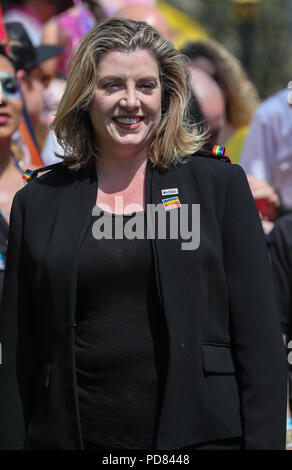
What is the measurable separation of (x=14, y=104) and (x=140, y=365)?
183cm

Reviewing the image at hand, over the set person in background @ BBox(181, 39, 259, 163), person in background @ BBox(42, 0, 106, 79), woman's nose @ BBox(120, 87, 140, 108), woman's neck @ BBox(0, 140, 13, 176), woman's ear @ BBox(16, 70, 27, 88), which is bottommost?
woman's nose @ BBox(120, 87, 140, 108)

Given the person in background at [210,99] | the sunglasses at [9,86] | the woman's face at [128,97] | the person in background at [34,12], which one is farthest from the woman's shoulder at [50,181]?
the person in background at [34,12]

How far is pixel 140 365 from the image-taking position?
2.40 metres

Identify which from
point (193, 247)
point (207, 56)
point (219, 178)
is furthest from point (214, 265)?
point (207, 56)

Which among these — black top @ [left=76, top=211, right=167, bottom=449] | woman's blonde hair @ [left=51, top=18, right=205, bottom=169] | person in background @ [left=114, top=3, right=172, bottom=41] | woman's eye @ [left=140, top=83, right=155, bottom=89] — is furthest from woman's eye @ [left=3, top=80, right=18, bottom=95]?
person in background @ [left=114, top=3, right=172, bottom=41]

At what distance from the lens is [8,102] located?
3809 millimetres

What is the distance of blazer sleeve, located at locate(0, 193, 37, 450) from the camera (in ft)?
8.49

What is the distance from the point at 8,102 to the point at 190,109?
0.92 metres

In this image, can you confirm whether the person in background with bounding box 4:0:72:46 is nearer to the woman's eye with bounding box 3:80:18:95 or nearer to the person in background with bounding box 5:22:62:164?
the person in background with bounding box 5:22:62:164

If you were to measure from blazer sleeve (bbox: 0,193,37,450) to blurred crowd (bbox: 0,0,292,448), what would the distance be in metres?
0.61

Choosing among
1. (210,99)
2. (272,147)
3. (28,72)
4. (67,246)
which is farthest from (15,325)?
(272,147)

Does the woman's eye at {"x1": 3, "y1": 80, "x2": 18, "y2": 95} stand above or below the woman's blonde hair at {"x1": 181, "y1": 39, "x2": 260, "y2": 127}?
below

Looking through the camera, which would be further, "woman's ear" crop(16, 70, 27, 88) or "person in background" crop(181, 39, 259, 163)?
"person in background" crop(181, 39, 259, 163)

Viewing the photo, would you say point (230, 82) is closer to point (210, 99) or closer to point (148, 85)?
point (210, 99)
